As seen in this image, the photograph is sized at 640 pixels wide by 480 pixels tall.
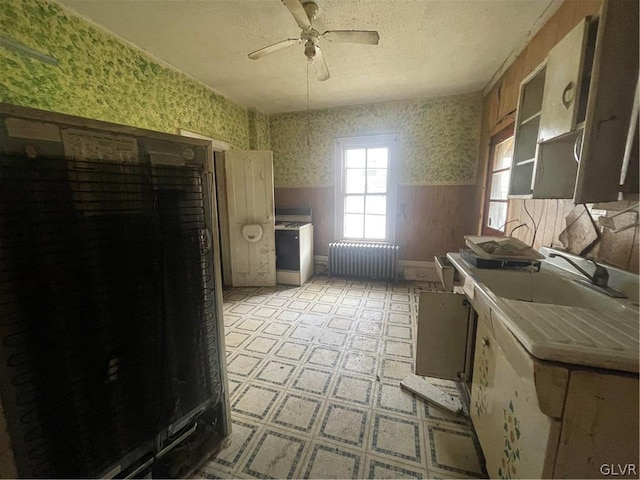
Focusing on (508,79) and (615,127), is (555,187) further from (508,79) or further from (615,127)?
(508,79)

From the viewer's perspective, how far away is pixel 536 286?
1.31 m

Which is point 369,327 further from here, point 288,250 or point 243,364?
point 288,250

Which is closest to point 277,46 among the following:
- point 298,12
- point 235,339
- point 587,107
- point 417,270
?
point 298,12

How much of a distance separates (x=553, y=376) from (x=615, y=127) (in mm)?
836

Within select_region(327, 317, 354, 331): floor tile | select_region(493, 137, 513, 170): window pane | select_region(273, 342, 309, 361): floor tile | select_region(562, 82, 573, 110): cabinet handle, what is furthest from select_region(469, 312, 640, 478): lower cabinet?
select_region(493, 137, 513, 170): window pane

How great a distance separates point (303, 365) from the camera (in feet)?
6.31

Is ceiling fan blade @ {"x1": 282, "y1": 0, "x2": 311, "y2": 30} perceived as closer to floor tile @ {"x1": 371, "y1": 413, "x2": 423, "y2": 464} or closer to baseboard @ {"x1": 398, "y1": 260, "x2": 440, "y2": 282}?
floor tile @ {"x1": 371, "y1": 413, "x2": 423, "y2": 464}

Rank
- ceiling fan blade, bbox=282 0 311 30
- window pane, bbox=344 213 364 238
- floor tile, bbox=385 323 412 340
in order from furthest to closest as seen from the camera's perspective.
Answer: window pane, bbox=344 213 364 238 < floor tile, bbox=385 323 412 340 < ceiling fan blade, bbox=282 0 311 30

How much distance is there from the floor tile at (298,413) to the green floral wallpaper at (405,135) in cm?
301

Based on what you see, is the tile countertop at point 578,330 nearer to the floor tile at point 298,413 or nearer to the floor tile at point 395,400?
the floor tile at point 395,400

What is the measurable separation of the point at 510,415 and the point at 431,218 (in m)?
2.99

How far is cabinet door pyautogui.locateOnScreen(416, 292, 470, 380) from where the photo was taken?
155cm

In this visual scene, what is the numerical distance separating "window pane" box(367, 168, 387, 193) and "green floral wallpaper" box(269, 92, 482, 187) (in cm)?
28

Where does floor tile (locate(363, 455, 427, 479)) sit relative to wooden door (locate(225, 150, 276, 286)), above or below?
below
